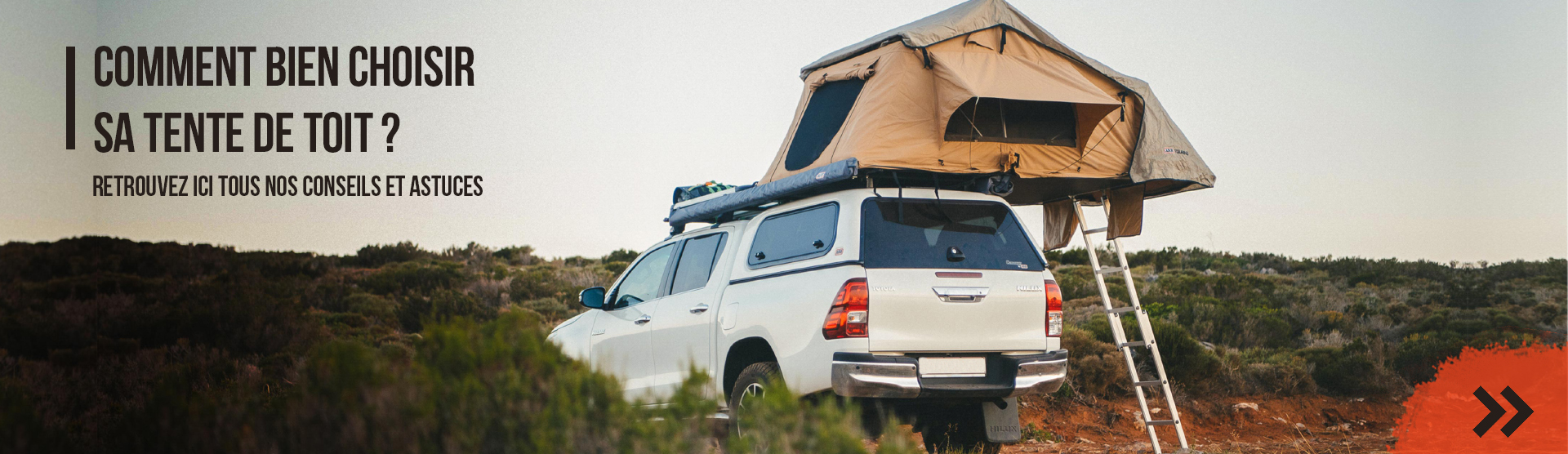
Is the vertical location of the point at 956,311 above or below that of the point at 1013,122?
below

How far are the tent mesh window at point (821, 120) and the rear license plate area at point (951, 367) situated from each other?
6.90ft

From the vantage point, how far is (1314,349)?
1509cm

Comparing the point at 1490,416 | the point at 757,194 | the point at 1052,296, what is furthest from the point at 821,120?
the point at 1490,416

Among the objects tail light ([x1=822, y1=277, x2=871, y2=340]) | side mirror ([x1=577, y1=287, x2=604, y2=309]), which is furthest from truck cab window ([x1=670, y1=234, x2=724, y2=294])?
tail light ([x1=822, y1=277, x2=871, y2=340])

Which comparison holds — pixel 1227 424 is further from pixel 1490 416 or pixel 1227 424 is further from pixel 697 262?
pixel 697 262

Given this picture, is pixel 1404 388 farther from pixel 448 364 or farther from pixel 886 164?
pixel 448 364

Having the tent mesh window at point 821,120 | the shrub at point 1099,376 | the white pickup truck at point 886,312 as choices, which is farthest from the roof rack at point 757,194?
the shrub at point 1099,376

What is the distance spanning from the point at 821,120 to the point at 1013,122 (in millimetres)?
1428

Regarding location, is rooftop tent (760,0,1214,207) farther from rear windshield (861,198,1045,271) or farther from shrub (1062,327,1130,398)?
shrub (1062,327,1130,398)

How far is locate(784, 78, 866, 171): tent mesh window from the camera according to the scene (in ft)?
26.0

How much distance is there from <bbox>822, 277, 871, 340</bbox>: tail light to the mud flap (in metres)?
1.34

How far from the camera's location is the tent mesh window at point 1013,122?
7555 mm

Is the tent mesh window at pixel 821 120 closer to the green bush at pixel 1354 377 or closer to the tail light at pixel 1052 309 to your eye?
the tail light at pixel 1052 309

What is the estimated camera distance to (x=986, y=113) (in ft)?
25.5
